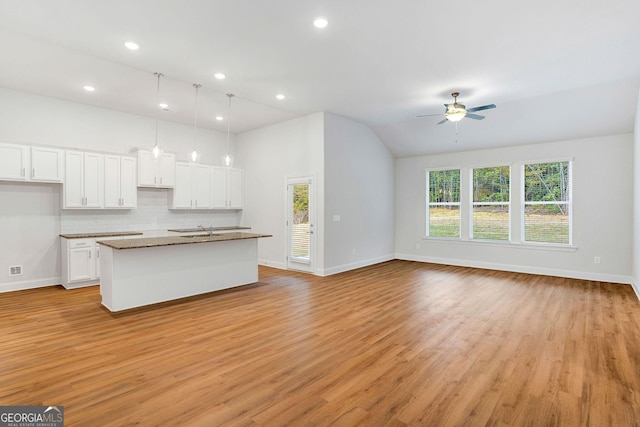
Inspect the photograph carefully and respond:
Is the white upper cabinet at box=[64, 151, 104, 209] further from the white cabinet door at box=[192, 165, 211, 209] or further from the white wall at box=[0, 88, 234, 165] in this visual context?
the white cabinet door at box=[192, 165, 211, 209]

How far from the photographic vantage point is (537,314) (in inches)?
170

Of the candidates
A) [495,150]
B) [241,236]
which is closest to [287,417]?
[241,236]

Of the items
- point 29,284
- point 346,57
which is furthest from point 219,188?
point 346,57

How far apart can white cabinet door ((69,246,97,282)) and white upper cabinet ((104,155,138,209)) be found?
2.93 ft

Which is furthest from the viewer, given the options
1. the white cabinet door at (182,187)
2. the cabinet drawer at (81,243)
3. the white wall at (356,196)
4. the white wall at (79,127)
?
the white cabinet door at (182,187)

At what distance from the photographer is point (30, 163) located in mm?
5270

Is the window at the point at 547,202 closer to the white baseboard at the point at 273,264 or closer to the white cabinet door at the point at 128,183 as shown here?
the white baseboard at the point at 273,264

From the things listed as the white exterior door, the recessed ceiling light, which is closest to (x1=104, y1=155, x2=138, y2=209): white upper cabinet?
the white exterior door

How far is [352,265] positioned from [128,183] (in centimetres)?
476

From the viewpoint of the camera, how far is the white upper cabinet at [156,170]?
651cm

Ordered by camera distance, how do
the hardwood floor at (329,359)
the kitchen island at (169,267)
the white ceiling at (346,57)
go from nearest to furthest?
the hardwood floor at (329,359)
the white ceiling at (346,57)
the kitchen island at (169,267)

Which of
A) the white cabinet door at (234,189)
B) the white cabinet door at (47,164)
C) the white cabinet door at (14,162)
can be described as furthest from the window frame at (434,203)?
the white cabinet door at (14,162)

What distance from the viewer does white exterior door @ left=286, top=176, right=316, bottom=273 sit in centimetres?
677

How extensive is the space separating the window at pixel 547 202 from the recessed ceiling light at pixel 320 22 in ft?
19.1
